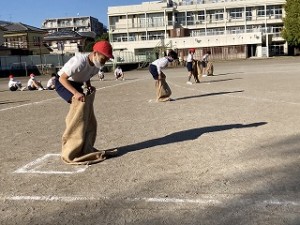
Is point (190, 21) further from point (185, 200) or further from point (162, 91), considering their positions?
point (185, 200)

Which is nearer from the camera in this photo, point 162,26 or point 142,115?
point 142,115

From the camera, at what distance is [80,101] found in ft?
19.1

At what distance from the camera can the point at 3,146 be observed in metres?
7.44

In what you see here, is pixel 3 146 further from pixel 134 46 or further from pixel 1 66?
pixel 134 46

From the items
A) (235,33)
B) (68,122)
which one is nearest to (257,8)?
(235,33)

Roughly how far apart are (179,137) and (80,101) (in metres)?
2.39

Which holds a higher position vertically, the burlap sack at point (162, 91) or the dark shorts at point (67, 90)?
the dark shorts at point (67, 90)

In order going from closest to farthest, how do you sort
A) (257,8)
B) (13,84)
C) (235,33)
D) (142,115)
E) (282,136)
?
(282,136) → (142,115) → (13,84) → (235,33) → (257,8)

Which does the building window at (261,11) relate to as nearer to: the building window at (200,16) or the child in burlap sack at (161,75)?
the building window at (200,16)

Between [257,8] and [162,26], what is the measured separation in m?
16.6

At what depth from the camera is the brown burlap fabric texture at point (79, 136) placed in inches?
233

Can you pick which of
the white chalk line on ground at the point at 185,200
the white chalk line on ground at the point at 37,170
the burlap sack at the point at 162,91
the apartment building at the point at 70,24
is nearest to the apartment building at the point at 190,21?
the burlap sack at the point at 162,91

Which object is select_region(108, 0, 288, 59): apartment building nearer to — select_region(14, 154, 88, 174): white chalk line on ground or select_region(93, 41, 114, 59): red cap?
select_region(14, 154, 88, 174): white chalk line on ground

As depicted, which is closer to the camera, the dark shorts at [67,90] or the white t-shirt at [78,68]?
the white t-shirt at [78,68]
